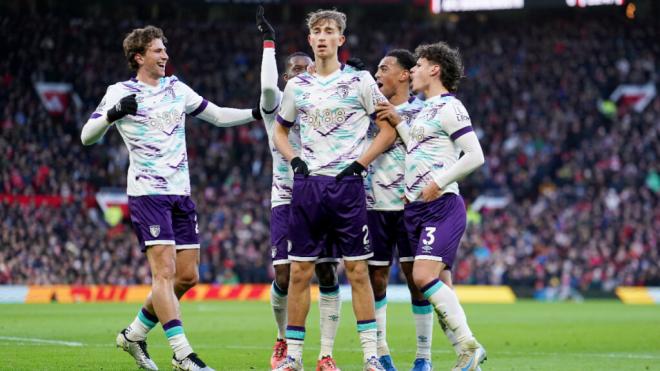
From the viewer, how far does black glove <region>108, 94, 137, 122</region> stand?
9141mm

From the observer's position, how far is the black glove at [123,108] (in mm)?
9141

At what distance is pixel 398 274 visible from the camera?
31.9 metres

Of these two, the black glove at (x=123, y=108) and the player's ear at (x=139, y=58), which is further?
the player's ear at (x=139, y=58)

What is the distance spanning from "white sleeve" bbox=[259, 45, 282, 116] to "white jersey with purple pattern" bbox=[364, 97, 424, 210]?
1.08 metres

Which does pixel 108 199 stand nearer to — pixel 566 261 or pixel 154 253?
pixel 566 261

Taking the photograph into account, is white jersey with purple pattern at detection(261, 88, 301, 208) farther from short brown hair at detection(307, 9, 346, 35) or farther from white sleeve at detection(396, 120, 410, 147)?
short brown hair at detection(307, 9, 346, 35)

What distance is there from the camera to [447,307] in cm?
866

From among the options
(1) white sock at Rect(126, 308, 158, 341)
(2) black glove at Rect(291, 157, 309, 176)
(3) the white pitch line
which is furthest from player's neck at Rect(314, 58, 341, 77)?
(3) the white pitch line

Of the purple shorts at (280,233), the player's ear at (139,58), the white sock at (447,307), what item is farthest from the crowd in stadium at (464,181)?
the white sock at (447,307)

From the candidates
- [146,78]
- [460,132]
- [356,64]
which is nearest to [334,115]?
[356,64]

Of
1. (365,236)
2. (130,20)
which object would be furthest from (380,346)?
(130,20)

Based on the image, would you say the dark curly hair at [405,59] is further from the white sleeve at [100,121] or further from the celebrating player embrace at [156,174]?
the white sleeve at [100,121]

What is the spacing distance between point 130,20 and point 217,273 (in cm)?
1290

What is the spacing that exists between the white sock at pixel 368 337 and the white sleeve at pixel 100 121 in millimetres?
2901
